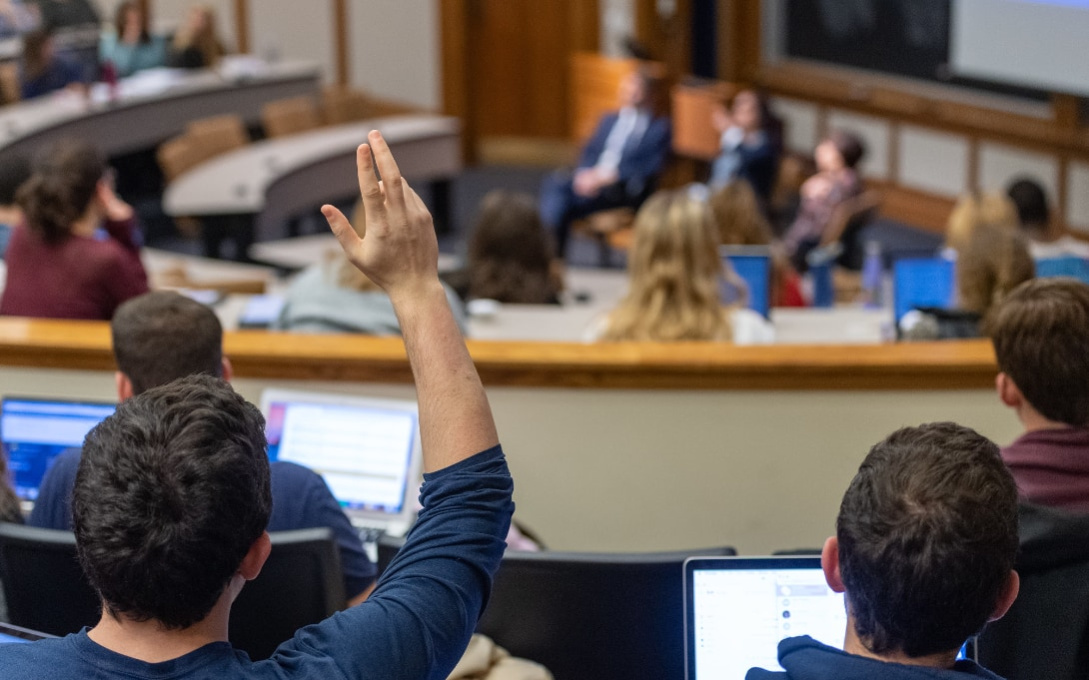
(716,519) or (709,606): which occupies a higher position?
(709,606)

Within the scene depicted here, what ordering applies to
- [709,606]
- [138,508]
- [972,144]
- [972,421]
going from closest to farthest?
[138,508], [709,606], [972,421], [972,144]

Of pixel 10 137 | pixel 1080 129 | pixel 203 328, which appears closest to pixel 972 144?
pixel 1080 129

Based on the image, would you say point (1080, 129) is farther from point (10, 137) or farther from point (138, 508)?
point (138, 508)

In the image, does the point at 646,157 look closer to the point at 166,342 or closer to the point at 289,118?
the point at 289,118

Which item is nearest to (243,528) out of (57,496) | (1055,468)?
(57,496)

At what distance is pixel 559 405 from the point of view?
312cm

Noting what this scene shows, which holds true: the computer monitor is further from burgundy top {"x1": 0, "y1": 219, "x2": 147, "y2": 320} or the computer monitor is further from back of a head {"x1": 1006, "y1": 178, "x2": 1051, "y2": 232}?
burgundy top {"x1": 0, "y1": 219, "x2": 147, "y2": 320}

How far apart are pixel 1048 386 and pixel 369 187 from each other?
131cm

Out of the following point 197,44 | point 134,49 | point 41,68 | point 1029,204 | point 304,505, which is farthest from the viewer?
point 134,49

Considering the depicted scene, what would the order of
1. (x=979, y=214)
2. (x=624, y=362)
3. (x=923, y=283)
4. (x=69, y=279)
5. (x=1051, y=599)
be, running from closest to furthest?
(x=1051, y=599)
(x=624, y=362)
(x=69, y=279)
(x=923, y=283)
(x=979, y=214)

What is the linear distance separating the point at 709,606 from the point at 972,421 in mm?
1490

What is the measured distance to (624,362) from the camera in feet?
9.93

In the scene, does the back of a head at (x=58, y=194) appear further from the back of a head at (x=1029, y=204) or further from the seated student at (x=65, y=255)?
the back of a head at (x=1029, y=204)

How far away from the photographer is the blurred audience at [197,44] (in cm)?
960
